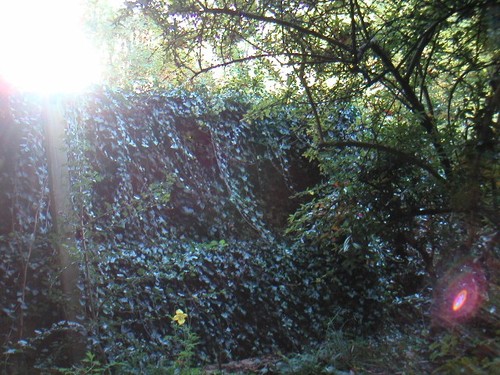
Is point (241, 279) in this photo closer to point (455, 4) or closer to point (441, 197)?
point (441, 197)

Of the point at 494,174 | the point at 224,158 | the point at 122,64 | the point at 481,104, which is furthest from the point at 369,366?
the point at 122,64

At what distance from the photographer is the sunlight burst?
4.21 m

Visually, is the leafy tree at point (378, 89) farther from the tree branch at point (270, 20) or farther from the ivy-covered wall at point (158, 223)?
the ivy-covered wall at point (158, 223)

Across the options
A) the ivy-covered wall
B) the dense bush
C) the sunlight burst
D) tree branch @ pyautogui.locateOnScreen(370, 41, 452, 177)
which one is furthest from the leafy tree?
the dense bush

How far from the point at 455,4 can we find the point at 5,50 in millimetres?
3295

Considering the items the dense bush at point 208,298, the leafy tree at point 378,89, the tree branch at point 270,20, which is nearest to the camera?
the leafy tree at point 378,89

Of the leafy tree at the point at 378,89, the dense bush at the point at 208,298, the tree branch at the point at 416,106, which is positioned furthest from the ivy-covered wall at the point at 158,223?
the tree branch at the point at 416,106

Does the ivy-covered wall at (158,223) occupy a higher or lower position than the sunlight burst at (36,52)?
lower

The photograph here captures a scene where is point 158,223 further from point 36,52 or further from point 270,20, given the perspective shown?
point 270,20

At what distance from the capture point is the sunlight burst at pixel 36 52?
13.8ft

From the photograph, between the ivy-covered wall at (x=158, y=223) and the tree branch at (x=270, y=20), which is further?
the ivy-covered wall at (x=158, y=223)

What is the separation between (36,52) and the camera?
4.38 m

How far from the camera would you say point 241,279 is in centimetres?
543

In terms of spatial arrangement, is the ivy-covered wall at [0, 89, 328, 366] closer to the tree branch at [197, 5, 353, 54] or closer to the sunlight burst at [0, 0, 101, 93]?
the sunlight burst at [0, 0, 101, 93]
